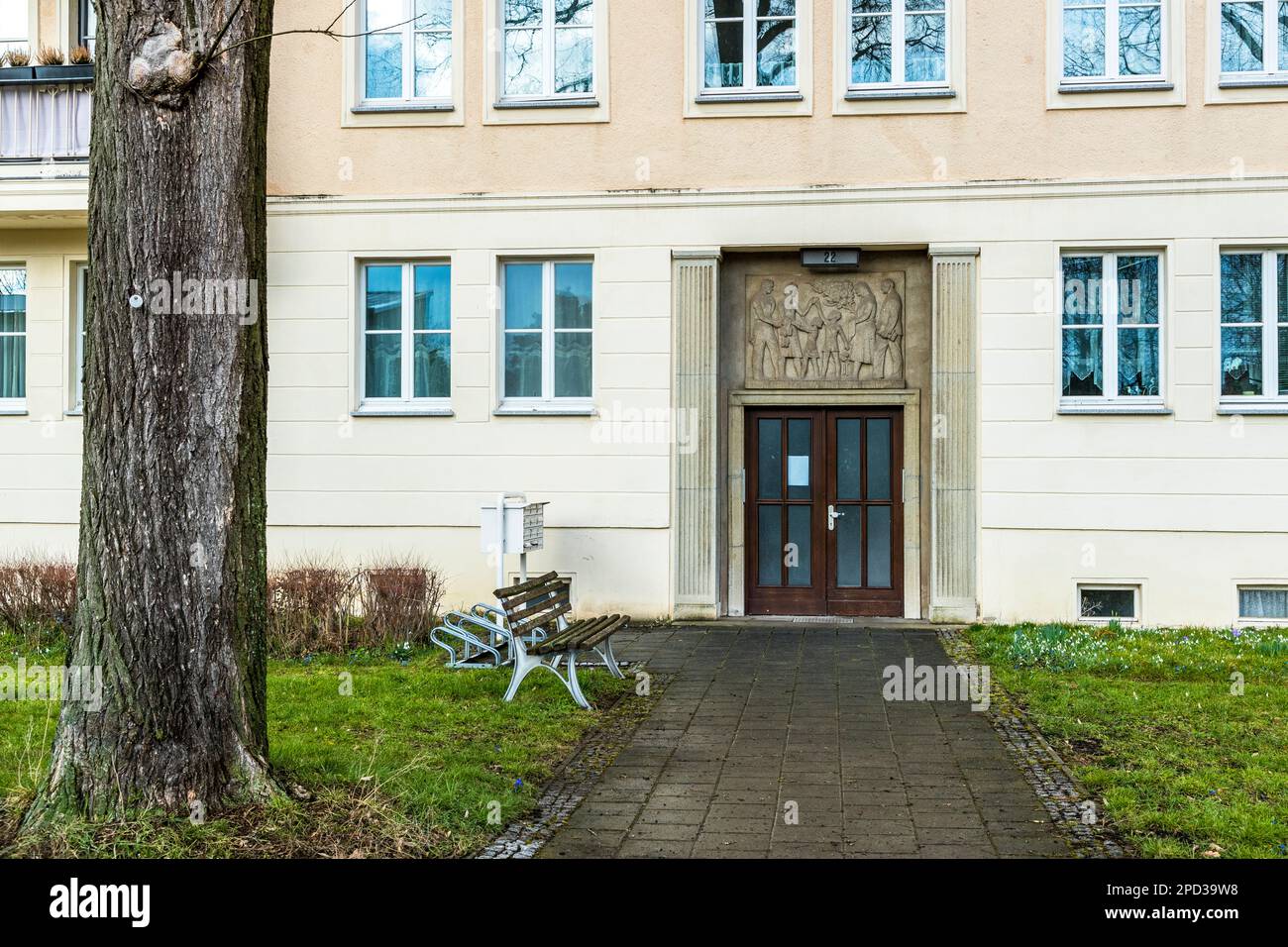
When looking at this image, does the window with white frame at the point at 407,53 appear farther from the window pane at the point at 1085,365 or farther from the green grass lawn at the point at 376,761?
the window pane at the point at 1085,365

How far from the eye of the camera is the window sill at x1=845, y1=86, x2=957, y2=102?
14758mm

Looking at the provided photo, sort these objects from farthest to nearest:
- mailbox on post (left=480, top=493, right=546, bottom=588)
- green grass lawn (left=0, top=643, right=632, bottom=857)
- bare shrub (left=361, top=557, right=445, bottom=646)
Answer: mailbox on post (left=480, top=493, right=546, bottom=588), bare shrub (left=361, top=557, right=445, bottom=646), green grass lawn (left=0, top=643, right=632, bottom=857)

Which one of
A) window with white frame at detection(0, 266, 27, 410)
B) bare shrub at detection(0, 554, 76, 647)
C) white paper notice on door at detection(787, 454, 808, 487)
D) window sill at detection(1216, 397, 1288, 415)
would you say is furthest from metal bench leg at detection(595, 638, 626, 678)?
window with white frame at detection(0, 266, 27, 410)

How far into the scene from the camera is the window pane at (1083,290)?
14.8 meters

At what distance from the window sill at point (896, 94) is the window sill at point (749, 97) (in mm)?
576

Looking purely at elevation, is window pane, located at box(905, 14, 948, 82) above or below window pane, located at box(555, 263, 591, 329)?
above

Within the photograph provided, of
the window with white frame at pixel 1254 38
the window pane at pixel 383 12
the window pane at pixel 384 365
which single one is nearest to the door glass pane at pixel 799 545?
the window pane at pixel 384 365

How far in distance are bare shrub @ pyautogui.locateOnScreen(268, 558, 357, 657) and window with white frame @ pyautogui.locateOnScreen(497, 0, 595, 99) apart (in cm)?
625

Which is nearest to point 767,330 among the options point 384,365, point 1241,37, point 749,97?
point 749,97

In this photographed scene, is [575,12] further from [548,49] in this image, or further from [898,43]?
[898,43]

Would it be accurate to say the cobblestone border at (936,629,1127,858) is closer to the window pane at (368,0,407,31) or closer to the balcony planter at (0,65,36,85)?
the window pane at (368,0,407,31)

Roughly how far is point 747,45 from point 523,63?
2.58 metres

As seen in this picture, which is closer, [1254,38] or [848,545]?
[1254,38]

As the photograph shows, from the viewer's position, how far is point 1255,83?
1433cm
